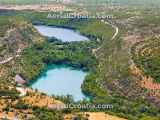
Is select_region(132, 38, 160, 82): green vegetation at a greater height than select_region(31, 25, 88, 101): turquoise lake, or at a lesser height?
greater

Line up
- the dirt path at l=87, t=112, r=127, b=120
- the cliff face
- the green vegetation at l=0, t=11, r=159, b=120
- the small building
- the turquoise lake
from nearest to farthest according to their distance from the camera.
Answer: the dirt path at l=87, t=112, r=127, b=120, the green vegetation at l=0, t=11, r=159, b=120, the turquoise lake, the small building, the cliff face

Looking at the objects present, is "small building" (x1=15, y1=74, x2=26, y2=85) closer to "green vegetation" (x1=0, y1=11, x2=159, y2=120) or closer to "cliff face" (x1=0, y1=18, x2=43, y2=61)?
"green vegetation" (x1=0, y1=11, x2=159, y2=120)

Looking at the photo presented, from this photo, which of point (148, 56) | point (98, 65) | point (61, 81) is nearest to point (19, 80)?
Result: point (61, 81)

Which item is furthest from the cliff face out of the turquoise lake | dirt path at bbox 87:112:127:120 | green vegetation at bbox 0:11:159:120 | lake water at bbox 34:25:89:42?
dirt path at bbox 87:112:127:120

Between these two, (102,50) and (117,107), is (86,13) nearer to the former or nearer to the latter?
(102,50)

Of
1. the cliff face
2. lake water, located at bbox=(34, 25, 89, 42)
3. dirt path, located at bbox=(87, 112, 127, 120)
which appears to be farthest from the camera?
lake water, located at bbox=(34, 25, 89, 42)

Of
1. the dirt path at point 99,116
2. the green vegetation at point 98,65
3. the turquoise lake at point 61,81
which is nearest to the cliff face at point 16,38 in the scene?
the green vegetation at point 98,65
